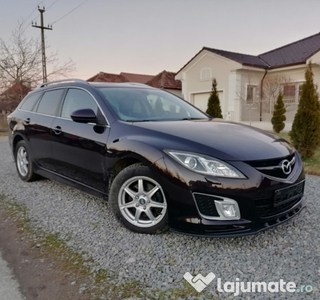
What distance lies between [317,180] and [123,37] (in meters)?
11.8

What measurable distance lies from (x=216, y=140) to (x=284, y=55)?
17247 mm

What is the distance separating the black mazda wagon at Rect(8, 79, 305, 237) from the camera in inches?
89.1

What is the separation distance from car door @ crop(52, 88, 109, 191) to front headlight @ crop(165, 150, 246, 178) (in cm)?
101

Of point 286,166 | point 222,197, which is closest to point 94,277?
point 222,197

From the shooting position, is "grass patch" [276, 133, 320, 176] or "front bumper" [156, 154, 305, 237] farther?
"grass patch" [276, 133, 320, 176]

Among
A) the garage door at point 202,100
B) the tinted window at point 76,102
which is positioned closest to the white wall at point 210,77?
the garage door at point 202,100

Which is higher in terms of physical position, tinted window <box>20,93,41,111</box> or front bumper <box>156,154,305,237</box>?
tinted window <box>20,93,41,111</box>

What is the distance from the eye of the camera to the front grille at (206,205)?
226cm

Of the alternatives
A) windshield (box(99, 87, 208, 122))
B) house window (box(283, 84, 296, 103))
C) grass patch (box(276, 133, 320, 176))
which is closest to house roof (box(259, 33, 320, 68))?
house window (box(283, 84, 296, 103))

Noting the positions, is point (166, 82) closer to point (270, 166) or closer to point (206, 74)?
point (206, 74)

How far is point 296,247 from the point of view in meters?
2.44

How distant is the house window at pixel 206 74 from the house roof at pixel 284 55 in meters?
1.20

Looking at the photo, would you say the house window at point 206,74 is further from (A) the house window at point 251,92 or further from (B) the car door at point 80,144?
(B) the car door at point 80,144

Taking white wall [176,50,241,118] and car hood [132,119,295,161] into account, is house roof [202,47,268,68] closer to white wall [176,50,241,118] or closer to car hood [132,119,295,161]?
white wall [176,50,241,118]
